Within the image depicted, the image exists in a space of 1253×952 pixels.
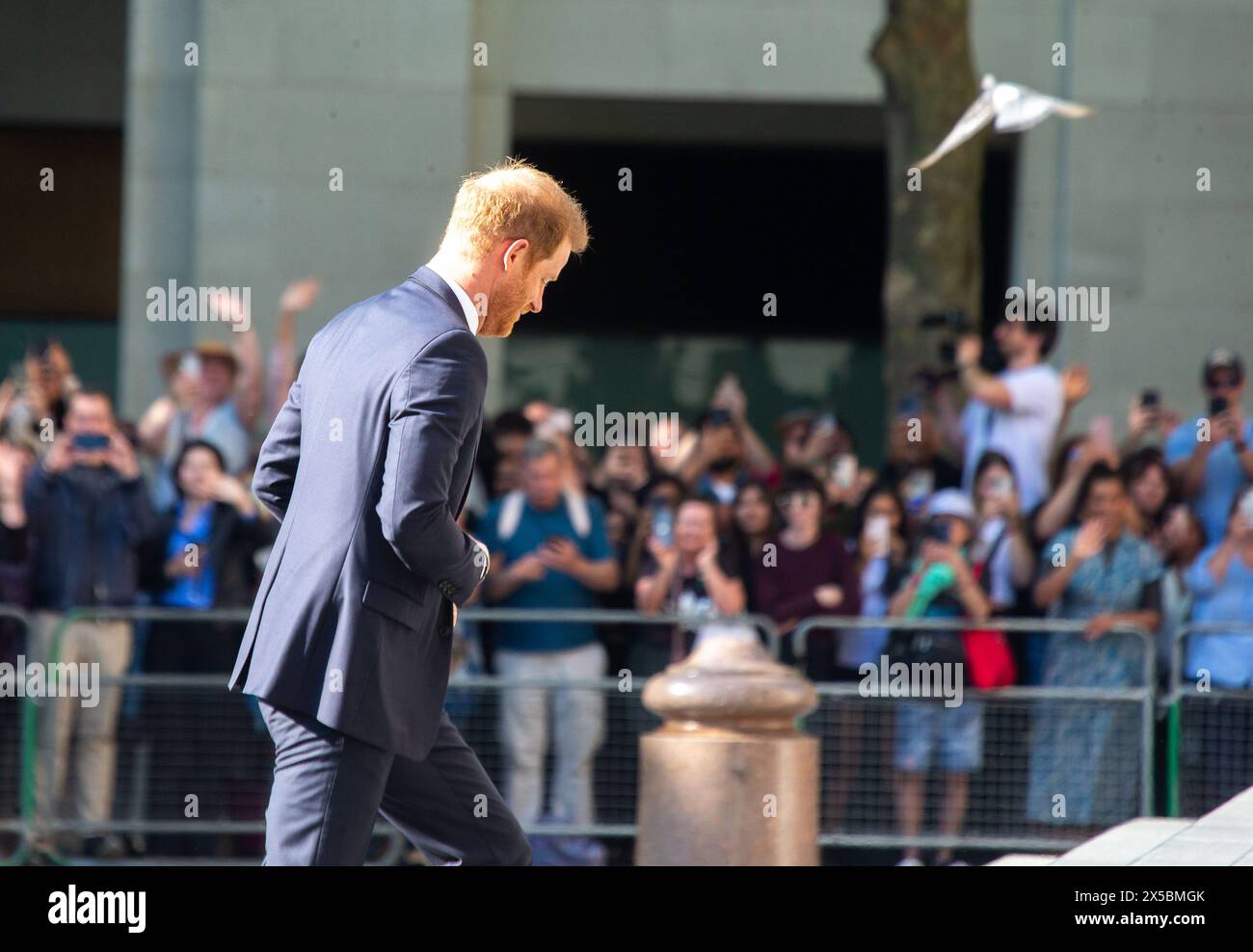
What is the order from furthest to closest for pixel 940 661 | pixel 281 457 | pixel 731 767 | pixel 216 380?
pixel 216 380 → pixel 940 661 → pixel 731 767 → pixel 281 457

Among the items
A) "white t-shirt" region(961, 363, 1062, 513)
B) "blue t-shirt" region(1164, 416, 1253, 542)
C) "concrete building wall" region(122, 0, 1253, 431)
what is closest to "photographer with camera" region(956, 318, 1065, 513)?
"white t-shirt" region(961, 363, 1062, 513)

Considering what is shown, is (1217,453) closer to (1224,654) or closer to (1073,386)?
(1073,386)

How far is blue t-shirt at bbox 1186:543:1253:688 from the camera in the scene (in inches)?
356

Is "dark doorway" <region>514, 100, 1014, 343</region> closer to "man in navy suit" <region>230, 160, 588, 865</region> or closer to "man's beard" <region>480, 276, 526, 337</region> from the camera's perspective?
"man's beard" <region>480, 276, 526, 337</region>

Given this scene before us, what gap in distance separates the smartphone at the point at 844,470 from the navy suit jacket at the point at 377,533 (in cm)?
586

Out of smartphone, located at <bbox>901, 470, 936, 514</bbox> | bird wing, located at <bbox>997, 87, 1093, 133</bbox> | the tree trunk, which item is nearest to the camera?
smartphone, located at <bbox>901, 470, 936, 514</bbox>

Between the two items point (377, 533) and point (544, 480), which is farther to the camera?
point (544, 480)

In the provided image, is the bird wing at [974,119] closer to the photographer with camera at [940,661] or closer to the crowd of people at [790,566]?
the crowd of people at [790,566]

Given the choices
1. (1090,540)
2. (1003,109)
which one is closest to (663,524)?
(1090,540)

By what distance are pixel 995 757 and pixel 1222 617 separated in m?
1.25

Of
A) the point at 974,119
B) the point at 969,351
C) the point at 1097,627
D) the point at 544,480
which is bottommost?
the point at 1097,627

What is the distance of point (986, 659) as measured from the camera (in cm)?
920

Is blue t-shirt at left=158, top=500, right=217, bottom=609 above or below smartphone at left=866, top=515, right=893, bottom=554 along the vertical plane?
below
